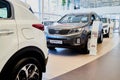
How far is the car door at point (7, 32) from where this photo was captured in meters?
2.15

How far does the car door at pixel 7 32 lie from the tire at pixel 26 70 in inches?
8.9

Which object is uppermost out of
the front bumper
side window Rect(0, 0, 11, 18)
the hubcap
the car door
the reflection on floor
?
side window Rect(0, 0, 11, 18)

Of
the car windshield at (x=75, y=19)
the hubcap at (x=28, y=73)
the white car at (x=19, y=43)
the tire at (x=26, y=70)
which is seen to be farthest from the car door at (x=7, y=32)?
the car windshield at (x=75, y=19)

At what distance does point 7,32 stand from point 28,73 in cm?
71

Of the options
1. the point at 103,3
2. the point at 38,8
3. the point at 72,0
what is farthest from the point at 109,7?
the point at 38,8

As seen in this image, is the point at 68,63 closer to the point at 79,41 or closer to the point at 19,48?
the point at 79,41

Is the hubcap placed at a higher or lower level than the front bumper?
lower

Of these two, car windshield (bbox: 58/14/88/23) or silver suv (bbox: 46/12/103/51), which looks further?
car windshield (bbox: 58/14/88/23)

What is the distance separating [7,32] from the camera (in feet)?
7.20

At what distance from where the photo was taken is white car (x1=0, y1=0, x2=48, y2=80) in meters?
2.20

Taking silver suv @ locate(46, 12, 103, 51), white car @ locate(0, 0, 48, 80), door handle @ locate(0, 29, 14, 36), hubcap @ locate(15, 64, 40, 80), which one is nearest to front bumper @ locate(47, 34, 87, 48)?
silver suv @ locate(46, 12, 103, 51)

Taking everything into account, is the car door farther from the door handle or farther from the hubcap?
the hubcap

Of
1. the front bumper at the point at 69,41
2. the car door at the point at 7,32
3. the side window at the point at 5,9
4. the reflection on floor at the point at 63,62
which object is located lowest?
the reflection on floor at the point at 63,62

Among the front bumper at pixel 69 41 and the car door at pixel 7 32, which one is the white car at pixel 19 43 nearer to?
the car door at pixel 7 32
